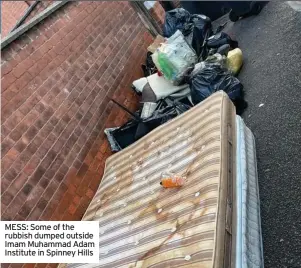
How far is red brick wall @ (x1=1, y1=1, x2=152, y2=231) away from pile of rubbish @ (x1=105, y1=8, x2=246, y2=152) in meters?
0.31

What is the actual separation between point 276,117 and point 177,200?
1.48 meters

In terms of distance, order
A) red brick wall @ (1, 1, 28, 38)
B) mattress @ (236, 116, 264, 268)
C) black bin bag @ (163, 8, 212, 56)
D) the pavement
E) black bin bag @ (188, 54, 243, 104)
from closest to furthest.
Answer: mattress @ (236, 116, 264, 268) → the pavement → black bin bag @ (188, 54, 243, 104) → black bin bag @ (163, 8, 212, 56) → red brick wall @ (1, 1, 28, 38)

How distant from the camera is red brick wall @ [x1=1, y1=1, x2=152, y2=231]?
2.91m

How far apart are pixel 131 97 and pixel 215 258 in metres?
3.13

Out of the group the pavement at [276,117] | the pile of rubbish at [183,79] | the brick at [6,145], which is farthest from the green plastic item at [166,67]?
the brick at [6,145]

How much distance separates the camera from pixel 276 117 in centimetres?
311

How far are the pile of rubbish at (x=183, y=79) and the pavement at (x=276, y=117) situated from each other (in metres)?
0.25

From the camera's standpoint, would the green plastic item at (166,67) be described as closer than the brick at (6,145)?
No

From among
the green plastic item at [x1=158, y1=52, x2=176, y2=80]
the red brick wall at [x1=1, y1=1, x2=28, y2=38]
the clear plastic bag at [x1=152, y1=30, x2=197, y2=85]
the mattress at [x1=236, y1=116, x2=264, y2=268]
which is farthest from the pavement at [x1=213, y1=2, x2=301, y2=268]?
the red brick wall at [x1=1, y1=1, x2=28, y2=38]

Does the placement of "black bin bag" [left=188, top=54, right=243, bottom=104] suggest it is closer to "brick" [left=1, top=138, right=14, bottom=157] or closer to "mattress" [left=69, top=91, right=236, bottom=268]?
"mattress" [left=69, top=91, right=236, bottom=268]

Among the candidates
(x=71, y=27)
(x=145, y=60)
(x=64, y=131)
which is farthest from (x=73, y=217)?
(x=145, y=60)
